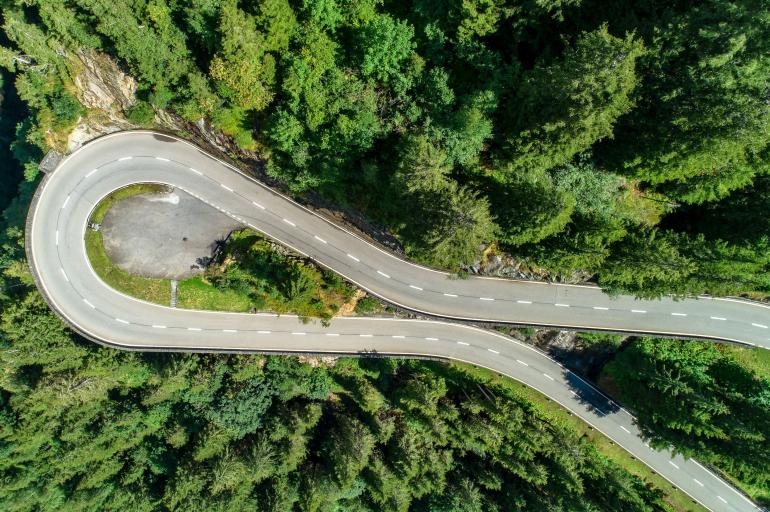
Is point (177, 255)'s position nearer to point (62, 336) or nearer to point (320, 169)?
point (62, 336)

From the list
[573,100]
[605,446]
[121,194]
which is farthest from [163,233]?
[605,446]

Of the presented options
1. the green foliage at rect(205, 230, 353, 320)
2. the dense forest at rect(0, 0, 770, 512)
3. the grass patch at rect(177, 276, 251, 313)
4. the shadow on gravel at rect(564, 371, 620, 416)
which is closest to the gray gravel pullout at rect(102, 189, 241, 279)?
the grass patch at rect(177, 276, 251, 313)

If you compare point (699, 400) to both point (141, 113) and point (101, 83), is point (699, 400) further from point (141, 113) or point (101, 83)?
point (101, 83)

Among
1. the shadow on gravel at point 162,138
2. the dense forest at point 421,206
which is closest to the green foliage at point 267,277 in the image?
the dense forest at point 421,206

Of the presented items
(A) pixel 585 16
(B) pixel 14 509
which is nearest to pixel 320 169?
(A) pixel 585 16

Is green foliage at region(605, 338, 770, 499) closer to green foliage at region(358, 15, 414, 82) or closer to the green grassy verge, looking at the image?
the green grassy verge
